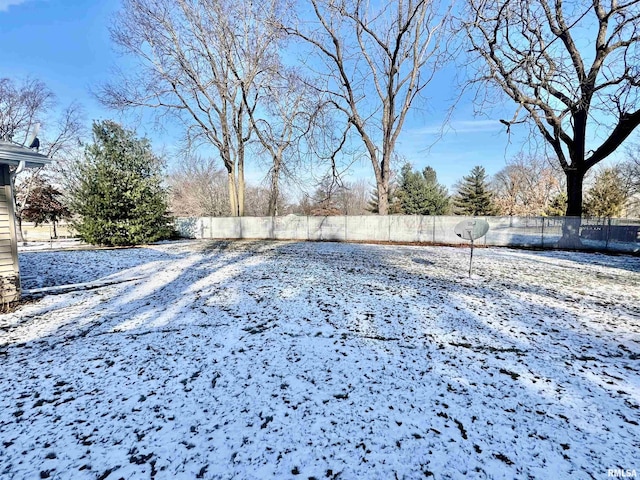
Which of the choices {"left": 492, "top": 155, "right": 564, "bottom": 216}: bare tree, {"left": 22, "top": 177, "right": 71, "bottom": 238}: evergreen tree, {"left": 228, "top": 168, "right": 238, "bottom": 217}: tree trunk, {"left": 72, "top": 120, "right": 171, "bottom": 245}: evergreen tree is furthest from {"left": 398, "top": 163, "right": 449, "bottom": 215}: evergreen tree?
{"left": 22, "top": 177, "right": 71, "bottom": 238}: evergreen tree

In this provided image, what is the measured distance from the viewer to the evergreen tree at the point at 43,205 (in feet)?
63.1

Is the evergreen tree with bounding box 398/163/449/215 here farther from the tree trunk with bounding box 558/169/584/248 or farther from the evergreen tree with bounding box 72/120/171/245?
the evergreen tree with bounding box 72/120/171/245

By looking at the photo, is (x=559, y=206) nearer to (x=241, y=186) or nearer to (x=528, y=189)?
(x=528, y=189)

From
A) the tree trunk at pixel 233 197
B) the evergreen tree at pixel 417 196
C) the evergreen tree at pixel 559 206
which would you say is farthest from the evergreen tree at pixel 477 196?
the tree trunk at pixel 233 197

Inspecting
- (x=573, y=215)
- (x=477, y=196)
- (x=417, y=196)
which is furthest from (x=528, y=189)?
(x=573, y=215)

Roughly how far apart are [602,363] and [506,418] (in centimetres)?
148

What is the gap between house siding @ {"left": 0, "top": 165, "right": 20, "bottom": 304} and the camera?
4188 mm

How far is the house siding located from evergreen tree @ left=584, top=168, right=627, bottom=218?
29256 millimetres

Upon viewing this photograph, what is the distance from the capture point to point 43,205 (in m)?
19.5

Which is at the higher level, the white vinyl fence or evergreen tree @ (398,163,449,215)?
evergreen tree @ (398,163,449,215)

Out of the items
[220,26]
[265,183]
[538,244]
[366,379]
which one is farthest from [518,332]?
[220,26]

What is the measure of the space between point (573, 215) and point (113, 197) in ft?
60.2

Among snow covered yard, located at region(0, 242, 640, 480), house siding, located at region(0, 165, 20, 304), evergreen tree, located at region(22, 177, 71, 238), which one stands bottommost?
snow covered yard, located at region(0, 242, 640, 480)

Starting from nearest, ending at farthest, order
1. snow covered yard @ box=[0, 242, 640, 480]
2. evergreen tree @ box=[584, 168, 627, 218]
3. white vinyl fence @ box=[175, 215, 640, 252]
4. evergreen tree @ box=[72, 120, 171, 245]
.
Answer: snow covered yard @ box=[0, 242, 640, 480] < evergreen tree @ box=[72, 120, 171, 245] < white vinyl fence @ box=[175, 215, 640, 252] < evergreen tree @ box=[584, 168, 627, 218]
